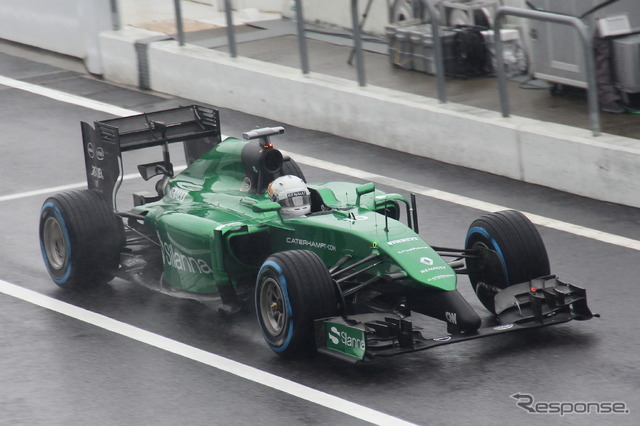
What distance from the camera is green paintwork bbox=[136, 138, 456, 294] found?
27.2 ft

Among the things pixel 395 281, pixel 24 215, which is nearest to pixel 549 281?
pixel 395 281

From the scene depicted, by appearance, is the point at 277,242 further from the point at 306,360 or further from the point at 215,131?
the point at 215,131

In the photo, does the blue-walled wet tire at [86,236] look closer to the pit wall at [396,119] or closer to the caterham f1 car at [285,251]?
the caterham f1 car at [285,251]

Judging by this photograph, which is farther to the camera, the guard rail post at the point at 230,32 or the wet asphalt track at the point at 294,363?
the guard rail post at the point at 230,32

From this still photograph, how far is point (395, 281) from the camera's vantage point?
818 cm

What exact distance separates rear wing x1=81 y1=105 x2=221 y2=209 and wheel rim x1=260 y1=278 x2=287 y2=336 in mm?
2226

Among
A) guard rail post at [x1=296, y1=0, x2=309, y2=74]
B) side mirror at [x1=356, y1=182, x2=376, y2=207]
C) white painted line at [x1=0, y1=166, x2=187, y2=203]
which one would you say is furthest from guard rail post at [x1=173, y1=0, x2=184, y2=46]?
side mirror at [x1=356, y1=182, x2=376, y2=207]

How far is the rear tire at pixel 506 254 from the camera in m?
8.72

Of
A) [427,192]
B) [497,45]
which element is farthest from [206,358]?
[497,45]

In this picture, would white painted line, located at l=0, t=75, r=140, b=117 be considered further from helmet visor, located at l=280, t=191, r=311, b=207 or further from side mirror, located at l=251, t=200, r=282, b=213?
helmet visor, located at l=280, t=191, r=311, b=207

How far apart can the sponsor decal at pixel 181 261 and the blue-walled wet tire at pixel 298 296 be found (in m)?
0.95

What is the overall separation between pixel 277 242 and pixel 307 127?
6.22 m

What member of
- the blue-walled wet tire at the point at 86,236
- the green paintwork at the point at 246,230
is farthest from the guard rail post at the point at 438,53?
the blue-walled wet tire at the point at 86,236

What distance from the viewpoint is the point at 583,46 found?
11406 mm
